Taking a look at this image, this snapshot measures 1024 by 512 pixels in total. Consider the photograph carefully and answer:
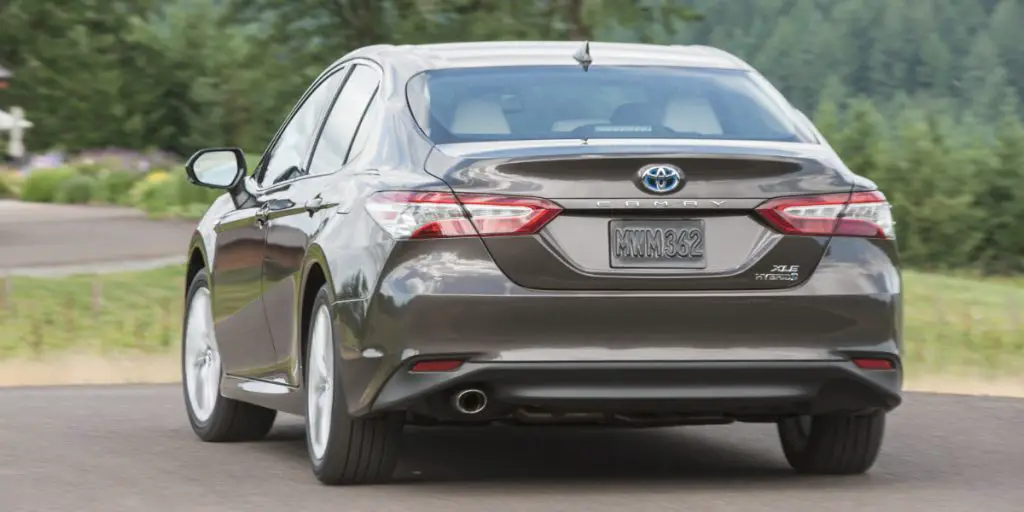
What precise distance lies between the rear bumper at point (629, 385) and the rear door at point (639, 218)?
0.26 metres

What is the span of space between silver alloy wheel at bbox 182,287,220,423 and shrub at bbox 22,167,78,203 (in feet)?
138

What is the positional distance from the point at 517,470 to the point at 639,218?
5.55 feet

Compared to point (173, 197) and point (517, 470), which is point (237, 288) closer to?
point (517, 470)

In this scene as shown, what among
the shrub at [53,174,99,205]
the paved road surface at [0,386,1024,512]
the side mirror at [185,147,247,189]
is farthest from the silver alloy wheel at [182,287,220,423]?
the shrub at [53,174,99,205]

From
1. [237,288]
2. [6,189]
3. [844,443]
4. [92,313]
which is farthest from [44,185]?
[844,443]

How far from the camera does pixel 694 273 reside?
7559 mm

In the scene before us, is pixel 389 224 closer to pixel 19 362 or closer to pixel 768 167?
pixel 768 167

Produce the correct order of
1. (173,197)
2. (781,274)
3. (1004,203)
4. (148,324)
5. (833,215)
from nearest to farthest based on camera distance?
(781,274), (833,215), (148,324), (173,197), (1004,203)

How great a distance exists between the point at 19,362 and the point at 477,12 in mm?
18151

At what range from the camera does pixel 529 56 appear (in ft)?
28.5

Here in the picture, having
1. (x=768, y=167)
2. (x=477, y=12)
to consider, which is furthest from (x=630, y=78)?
(x=477, y=12)

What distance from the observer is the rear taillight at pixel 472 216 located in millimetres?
7508

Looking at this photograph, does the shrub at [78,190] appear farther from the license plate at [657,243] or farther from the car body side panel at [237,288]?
the license plate at [657,243]

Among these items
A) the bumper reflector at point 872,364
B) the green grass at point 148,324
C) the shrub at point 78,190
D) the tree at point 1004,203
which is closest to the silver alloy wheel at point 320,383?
the bumper reflector at point 872,364
